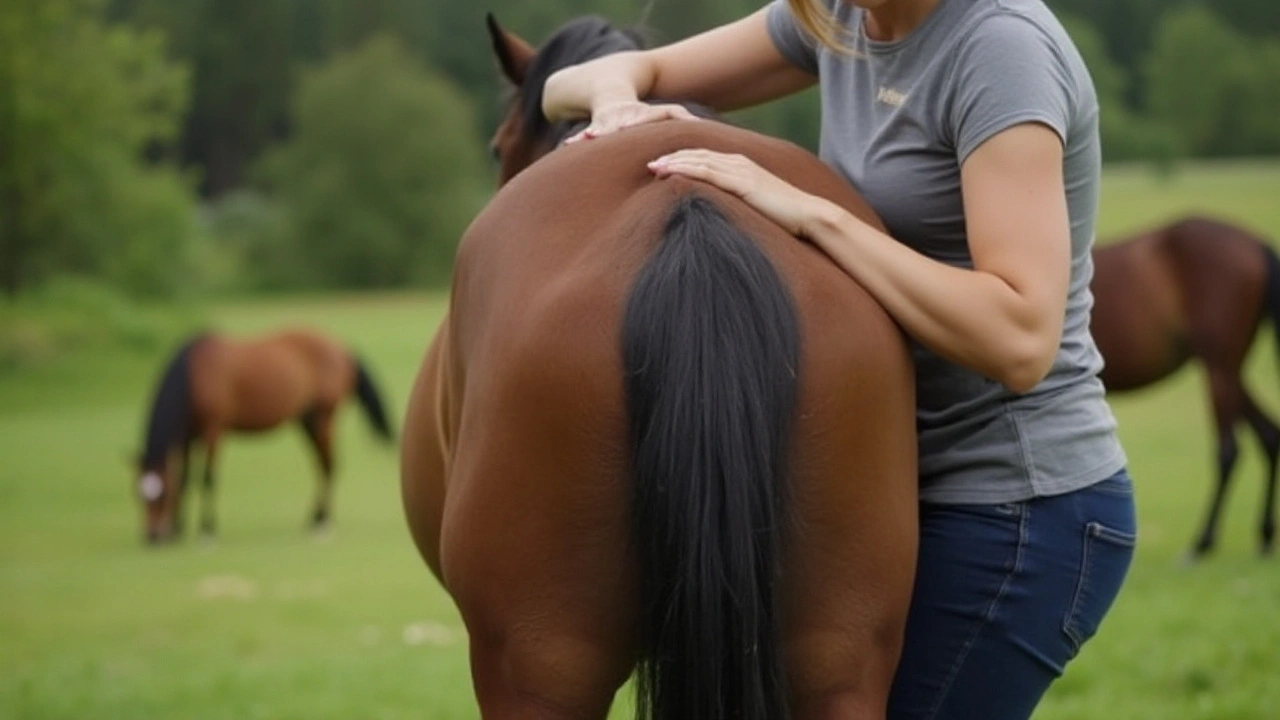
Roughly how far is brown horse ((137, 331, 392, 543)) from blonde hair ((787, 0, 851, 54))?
48.0 ft

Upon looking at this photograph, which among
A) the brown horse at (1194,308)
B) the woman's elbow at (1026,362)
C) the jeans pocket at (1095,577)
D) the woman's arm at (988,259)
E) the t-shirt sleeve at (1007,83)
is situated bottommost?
the brown horse at (1194,308)

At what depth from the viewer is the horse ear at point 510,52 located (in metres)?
3.62

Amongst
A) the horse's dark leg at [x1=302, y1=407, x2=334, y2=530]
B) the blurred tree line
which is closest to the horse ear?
the blurred tree line

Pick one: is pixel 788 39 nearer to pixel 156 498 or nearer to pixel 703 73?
pixel 703 73

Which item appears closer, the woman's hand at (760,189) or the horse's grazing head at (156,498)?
the woman's hand at (760,189)

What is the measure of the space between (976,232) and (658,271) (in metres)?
0.43

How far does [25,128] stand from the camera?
3653cm

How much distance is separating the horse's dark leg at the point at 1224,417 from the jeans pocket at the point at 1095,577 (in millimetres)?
8864

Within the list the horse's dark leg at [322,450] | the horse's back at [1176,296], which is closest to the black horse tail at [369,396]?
the horse's dark leg at [322,450]

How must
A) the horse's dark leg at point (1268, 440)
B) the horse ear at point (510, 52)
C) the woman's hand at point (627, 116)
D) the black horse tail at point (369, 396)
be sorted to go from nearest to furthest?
the woman's hand at point (627, 116)
the horse ear at point (510, 52)
the horse's dark leg at point (1268, 440)
the black horse tail at point (369, 396)

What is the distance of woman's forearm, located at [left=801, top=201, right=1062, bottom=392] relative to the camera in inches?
80.3

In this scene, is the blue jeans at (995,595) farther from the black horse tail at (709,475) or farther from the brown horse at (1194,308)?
the brown horse at (1194,308)

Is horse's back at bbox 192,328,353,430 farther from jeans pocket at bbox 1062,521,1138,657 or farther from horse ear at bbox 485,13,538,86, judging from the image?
jeans pocket at bbox 1062,521,1138,657

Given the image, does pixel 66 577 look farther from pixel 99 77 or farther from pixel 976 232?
pixel 99 77
